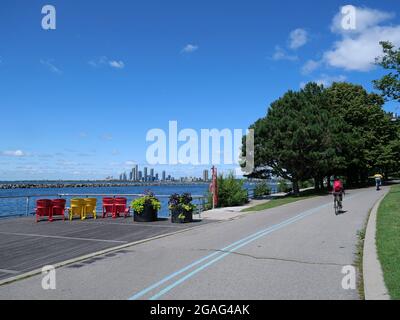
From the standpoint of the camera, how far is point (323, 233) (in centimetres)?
1354

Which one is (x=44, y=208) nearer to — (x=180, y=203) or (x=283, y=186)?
(x=180, y=203)

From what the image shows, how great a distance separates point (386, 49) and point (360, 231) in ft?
70.7

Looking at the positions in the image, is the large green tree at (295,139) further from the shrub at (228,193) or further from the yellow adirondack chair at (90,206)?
the yellow adirondack chair at (90,206)

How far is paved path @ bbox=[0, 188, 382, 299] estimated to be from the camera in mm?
6845

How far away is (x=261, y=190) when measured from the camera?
45719 mm

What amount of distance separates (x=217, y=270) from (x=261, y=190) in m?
37.8

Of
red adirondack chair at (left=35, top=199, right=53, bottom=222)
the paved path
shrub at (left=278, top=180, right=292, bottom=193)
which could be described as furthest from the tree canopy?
the paved path

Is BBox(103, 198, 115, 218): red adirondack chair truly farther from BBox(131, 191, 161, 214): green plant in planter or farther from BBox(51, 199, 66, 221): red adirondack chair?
BBox(131, 191, 161, 214): green plant in planter

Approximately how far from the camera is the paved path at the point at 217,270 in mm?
6845

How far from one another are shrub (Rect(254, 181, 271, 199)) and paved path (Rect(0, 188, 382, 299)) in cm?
3100

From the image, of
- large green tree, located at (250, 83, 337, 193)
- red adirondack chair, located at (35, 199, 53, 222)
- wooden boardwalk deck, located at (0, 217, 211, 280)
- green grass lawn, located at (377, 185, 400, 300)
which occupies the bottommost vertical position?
wooden boardwalk deck, located at (0, 217, 211, 280)

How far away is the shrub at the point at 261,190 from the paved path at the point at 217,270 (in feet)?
102
